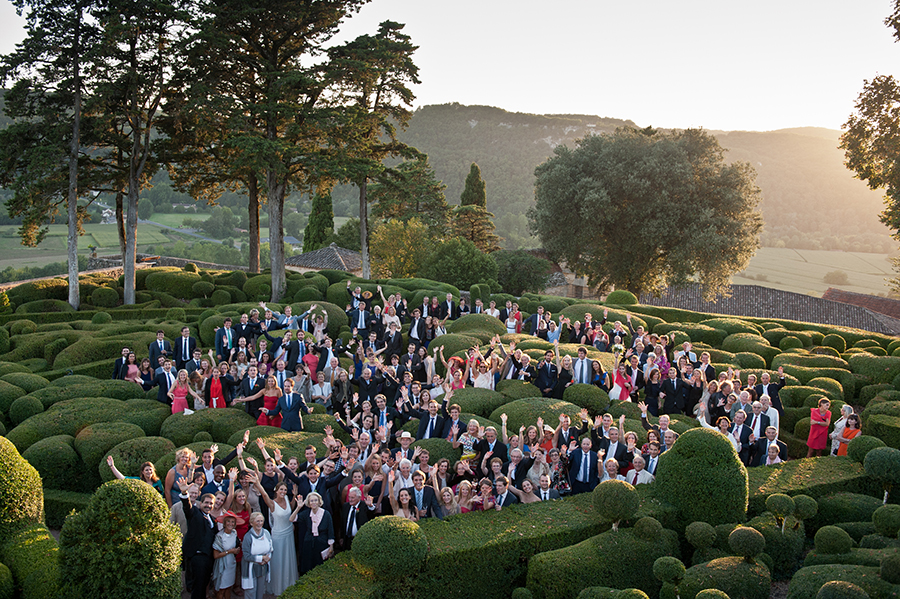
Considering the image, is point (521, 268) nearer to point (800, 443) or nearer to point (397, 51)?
point (397, 51)

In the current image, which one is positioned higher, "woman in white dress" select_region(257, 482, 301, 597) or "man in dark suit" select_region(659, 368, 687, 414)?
"man in dark suit" select_region(659, 368, 687, 414)

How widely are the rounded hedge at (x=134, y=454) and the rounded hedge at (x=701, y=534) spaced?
833cm

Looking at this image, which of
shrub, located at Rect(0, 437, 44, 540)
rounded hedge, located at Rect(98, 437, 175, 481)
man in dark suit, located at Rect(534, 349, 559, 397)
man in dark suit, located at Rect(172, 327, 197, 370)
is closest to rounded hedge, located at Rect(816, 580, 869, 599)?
man in dark suit, located at Rect(534, 349, 559, 397)

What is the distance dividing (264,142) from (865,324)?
114 ft

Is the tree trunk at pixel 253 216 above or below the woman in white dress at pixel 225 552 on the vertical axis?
above

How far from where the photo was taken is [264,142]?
2348cm

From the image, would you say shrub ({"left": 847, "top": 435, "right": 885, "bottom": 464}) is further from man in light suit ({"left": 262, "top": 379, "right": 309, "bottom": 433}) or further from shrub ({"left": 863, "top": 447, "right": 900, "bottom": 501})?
man in light suit ({"left": 262, "top": 379, "right": 309, "bottom": 433})

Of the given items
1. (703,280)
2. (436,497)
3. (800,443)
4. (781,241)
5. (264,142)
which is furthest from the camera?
(781,241)

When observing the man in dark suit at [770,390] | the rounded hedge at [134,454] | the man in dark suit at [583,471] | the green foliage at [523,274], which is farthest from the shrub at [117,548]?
the green foliage at [523,274]

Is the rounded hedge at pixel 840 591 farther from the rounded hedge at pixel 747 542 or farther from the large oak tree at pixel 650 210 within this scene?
the large oak tree at pixel 650 210

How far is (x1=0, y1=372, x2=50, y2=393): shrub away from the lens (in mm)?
13641

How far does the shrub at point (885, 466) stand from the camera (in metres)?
9.24

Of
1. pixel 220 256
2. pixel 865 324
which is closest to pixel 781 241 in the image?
pixel 865 324

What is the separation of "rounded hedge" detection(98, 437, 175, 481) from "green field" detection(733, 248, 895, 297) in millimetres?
86855
